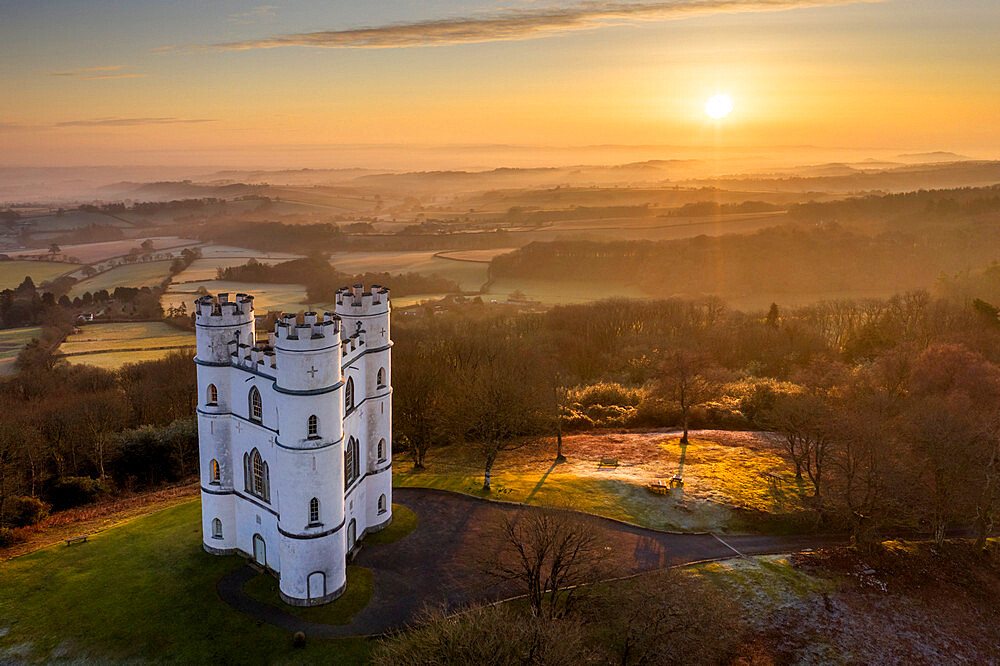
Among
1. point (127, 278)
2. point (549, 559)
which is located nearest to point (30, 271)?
point (127, 278)

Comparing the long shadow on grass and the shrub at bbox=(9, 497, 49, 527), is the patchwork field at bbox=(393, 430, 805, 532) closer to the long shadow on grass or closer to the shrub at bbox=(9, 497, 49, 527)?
the long shadow on grass

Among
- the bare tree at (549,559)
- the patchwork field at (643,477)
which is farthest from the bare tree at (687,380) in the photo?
the bare tree at (549,559)

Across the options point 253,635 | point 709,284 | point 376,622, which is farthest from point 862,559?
point 709,284

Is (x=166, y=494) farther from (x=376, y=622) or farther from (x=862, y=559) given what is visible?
(x=862, y=559)

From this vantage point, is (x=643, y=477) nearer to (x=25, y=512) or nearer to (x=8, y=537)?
(x=8, y=537)

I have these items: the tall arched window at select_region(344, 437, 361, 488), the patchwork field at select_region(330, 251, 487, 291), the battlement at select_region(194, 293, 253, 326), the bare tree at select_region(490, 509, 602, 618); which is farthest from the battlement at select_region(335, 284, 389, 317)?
the patchwork field at select_region(330, 251, 487, 291)

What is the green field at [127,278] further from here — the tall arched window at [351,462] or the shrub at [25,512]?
the tall arched window at [351,462]
